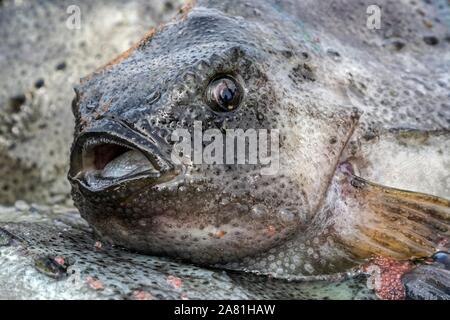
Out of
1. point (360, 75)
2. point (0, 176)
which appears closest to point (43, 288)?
point (360, 75)

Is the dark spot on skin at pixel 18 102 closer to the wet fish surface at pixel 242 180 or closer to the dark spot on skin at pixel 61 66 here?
the dark spot on skin at pixel 61 66

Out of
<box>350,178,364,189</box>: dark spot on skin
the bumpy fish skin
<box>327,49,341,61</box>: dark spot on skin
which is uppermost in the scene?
<box>327,49,341,61</box>: dark spot on skin

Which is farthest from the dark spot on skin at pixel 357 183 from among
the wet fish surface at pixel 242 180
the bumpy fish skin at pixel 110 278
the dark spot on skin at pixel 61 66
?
the dark spot on skin at pixel 61 66

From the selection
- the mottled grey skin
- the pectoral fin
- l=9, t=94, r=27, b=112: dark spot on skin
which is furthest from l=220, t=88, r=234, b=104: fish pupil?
l=9, t=94, r=27, b=112: dark spot on skin

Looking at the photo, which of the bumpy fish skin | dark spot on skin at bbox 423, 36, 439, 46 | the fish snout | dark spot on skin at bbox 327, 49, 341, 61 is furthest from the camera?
dark spot on skin at bbox 423, 36, 439, 46

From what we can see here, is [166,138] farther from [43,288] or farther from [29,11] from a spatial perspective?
[29,11]

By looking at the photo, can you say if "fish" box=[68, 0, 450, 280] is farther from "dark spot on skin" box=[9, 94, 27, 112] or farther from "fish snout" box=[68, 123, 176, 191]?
"dark spot on skin" box=[9, 94, 27, 112]

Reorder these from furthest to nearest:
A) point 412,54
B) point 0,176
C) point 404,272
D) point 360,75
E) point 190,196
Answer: point 0,176, point 412,54, point 360,75, point 404,272, point 190,196

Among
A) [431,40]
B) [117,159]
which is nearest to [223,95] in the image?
[117,159]
